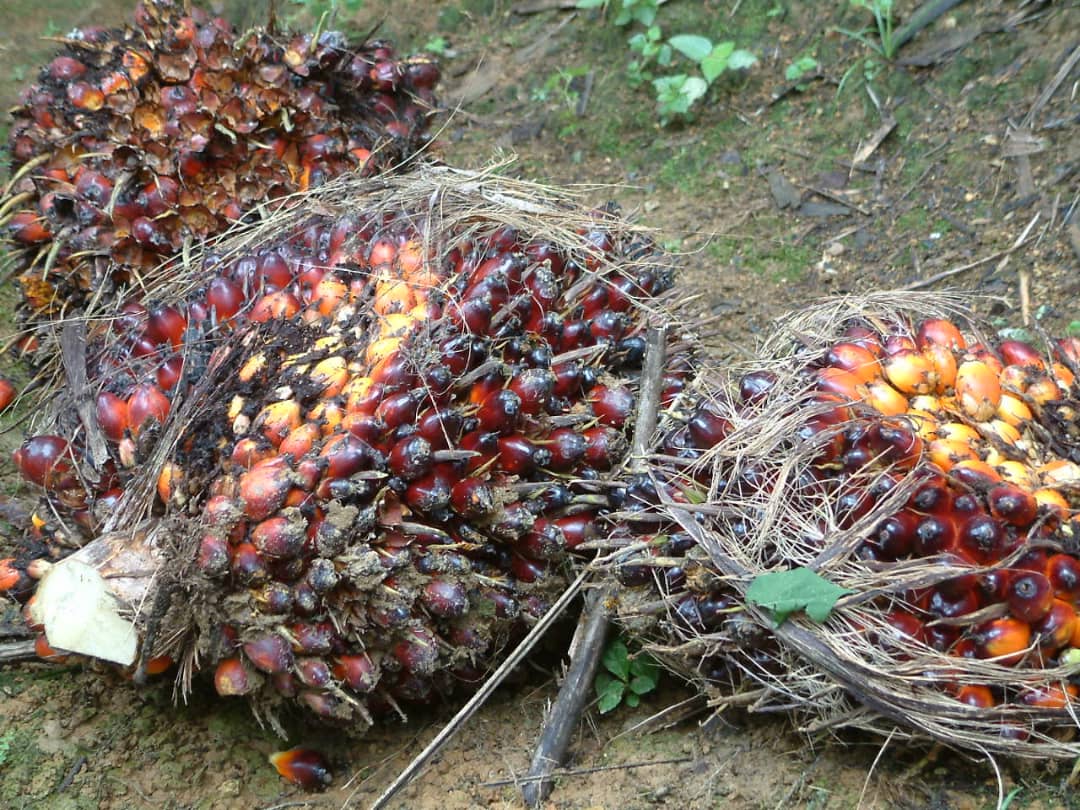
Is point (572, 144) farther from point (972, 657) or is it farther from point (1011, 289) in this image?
point (972, 657)

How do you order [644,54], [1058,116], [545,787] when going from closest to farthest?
[545,787], [1058,116], [644,54]

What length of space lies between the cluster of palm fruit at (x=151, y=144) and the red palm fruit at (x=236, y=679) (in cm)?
143

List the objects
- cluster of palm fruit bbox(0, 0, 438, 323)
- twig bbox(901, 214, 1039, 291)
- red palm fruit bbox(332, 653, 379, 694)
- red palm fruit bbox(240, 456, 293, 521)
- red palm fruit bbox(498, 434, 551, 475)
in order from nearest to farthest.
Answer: red palm fruit bbox(240, 456, 293, 521), red palm fruit bbox(332, 653, 379, 694), red palm fruit bbox(498, 434, 551, 475), cluster of palm fruit bbox(0, 0, 438, 323), twig bbox(901, 214, 1039, 291)

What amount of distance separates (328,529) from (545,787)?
0.82m

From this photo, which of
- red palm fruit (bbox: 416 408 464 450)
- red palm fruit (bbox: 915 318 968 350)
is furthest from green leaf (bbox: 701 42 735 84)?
red palm fruit (bbox: 416 408 464 450)

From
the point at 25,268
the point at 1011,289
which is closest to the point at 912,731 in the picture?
the point at 1011,289

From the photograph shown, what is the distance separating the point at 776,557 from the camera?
2180mm

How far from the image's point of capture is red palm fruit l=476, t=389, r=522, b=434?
7.67ft

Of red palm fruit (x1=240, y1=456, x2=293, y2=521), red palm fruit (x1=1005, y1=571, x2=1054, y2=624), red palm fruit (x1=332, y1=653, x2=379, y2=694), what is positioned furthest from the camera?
red palm fruit (x1=332, y1=653, x2=379, y2=694)

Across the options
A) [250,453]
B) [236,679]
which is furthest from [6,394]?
[236,679]

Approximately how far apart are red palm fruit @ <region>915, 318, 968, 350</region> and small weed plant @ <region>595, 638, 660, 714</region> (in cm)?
101

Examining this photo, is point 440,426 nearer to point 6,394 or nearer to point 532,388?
point 532,388

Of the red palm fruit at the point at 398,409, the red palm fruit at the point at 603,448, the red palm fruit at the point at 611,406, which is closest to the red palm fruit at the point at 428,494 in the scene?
the red palm fruit at the point at 398,409

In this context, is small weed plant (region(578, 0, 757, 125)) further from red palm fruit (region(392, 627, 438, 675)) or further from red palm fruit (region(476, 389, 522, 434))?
red palm fruit (region(392, 627, 438, 675))
